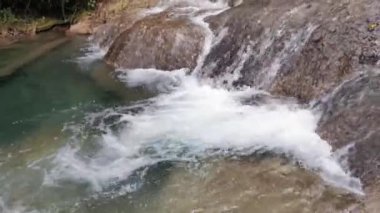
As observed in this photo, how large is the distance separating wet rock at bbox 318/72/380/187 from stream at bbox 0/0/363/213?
0.17 m

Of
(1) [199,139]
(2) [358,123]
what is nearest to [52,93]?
(1) [199,139]

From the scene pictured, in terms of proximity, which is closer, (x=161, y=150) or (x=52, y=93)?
(x=161, y=150)

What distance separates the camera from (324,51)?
8.80 metres

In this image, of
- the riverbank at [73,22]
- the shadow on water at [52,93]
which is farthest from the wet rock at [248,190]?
the riverbank at [73,22]

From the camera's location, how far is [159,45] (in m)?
11.0

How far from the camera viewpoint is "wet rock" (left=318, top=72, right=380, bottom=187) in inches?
252

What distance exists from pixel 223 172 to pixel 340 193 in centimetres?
148

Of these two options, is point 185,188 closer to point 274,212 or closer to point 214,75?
point 274,212

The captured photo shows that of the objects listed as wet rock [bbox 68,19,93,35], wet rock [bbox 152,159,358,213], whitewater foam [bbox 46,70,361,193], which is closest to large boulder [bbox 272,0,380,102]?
whitewater foam [bbox 46,70,361,193]

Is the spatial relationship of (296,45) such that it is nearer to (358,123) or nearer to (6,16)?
(358,123)

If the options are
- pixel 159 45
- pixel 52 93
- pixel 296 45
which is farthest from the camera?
pixel 159 45

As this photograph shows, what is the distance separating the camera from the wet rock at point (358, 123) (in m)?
6.39

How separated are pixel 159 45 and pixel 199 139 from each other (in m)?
3.76

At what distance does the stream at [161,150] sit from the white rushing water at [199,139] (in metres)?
0.02
